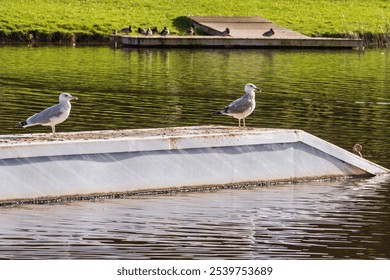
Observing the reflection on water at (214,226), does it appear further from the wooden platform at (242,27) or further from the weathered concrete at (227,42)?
the wooden platform at (242,27)

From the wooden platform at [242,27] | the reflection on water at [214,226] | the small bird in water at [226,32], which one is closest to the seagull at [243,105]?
the reflection on water at [214,226]

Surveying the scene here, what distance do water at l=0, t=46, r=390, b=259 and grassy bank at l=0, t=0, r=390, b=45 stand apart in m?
6.20

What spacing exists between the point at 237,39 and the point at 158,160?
58701 mm

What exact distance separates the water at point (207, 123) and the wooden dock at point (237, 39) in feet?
Result: 8.33

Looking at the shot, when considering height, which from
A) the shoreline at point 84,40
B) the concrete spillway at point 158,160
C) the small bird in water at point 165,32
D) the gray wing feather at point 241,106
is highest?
the gray wing feather at point 241,106

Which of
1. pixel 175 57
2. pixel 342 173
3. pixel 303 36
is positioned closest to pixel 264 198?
pixel 342 173

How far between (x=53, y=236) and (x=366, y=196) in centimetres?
731

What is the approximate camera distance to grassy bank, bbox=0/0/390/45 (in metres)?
83.8

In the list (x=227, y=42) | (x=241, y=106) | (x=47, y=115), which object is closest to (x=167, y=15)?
(x=227, y=42)

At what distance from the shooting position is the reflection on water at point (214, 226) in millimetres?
20359

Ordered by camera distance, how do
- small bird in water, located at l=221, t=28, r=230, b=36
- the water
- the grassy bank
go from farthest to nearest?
small bird in water, located at l=221, t=28, r=230, b=36 → the grassy bank → the water

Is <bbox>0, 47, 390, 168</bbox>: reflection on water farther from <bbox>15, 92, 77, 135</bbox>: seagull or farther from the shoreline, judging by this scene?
<bbox>15, 92, 77, 135</bbox>: seagull

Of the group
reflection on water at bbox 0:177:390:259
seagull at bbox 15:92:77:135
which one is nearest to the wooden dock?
reflection on water at bbox 0:177:390:259

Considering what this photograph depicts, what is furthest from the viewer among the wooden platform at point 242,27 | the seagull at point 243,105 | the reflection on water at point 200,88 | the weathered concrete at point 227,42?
the wooden platform at point 242,27
